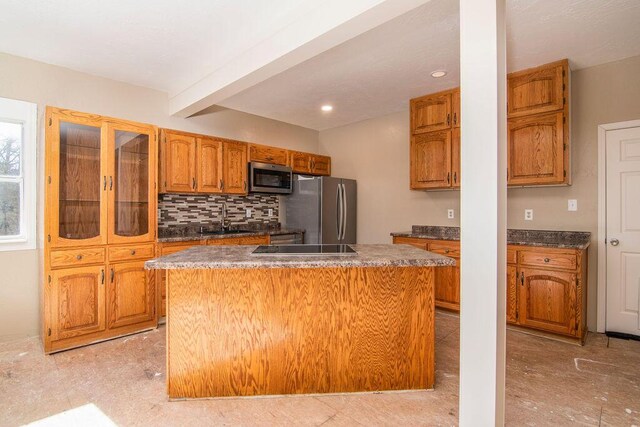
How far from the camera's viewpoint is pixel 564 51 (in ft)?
9.17

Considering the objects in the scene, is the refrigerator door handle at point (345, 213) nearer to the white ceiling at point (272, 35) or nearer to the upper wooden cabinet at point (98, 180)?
the white ceiling at point (272, 35)

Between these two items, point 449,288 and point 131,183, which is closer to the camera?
point 131,183

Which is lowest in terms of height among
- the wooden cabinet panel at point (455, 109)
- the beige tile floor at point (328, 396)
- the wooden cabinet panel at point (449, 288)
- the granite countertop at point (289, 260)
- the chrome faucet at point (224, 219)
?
the beige tile floor at point (328, 396)

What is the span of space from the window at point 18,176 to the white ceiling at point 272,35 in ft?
1.86

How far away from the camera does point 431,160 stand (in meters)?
3.76

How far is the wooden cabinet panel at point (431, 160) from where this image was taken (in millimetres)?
3633

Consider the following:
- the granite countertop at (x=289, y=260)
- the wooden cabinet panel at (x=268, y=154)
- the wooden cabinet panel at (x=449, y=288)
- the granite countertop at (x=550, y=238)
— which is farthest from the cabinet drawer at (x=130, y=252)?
the wooden cabinet panel at (x=449, y=288)

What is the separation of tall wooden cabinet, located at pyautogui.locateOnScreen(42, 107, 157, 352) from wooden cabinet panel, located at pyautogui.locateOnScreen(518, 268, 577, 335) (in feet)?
11.7

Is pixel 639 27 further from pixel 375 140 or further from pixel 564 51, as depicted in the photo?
pixel 375 140

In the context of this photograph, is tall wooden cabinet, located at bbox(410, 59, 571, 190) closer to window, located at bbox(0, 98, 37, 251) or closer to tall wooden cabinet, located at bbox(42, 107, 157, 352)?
tall wooden cabinet, located at bbox(42, 107, 157, 352)

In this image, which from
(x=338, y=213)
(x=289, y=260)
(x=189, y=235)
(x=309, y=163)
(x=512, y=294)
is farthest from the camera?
(x=309, y=163)

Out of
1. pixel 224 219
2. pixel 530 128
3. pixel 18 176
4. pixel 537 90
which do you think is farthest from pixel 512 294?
pixel 18 176

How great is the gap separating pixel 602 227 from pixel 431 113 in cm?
199

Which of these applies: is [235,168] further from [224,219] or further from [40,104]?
[40,104]
